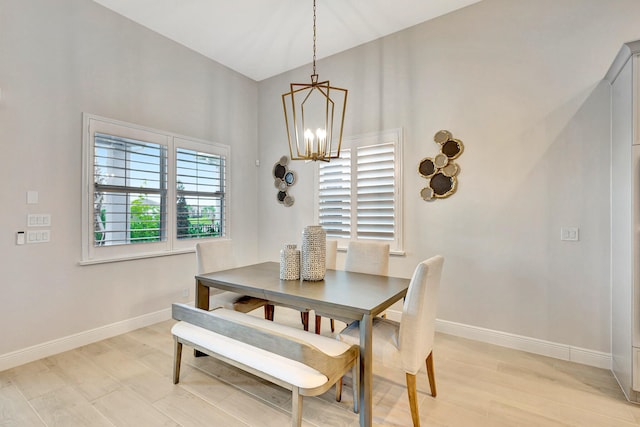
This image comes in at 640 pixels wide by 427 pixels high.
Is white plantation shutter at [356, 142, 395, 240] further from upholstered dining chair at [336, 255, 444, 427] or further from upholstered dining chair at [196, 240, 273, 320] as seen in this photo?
upholstered dining chair at [336, 255, 444, 427]

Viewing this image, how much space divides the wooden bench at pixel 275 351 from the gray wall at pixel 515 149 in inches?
74.2

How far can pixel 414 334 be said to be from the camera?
181 centimetres

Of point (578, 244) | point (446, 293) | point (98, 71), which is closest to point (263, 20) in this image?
point (98, 71)

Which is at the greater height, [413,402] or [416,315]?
[416,315]

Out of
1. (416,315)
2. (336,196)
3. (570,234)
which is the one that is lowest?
(416,315)

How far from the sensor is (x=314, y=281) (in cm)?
248

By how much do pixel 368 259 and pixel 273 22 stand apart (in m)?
2.75

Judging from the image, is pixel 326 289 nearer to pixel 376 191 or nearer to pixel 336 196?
pixel 376 191

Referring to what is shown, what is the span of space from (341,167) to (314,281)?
192cm

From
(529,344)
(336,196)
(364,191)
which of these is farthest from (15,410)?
(529,344)

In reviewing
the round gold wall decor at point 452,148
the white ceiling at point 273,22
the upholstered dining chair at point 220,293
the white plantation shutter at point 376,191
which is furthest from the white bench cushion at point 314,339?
the white ceiling at point 273,22

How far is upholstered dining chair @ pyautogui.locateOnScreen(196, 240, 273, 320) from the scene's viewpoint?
2.89 meters

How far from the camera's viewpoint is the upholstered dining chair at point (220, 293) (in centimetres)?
289

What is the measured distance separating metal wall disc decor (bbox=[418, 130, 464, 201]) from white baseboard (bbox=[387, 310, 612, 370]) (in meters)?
1.37
